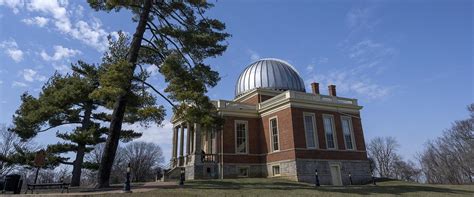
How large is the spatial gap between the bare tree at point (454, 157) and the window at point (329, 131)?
27.0m

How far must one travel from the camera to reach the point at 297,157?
23.9 metres

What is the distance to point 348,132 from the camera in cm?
2756

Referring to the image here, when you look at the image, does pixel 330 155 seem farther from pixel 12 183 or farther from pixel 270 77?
pixel 12 183

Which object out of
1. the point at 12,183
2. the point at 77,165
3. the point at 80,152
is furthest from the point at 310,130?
the point at 12,183

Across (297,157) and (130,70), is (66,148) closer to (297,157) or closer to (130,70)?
(130,70)

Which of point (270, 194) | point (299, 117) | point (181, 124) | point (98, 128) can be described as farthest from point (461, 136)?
point (98, 128)

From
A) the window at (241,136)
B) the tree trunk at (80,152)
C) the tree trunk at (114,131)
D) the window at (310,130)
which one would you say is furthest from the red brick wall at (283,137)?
the tree trunk at (80,152)

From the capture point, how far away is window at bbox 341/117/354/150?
89.3ft

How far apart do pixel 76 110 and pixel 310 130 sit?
16948 mm

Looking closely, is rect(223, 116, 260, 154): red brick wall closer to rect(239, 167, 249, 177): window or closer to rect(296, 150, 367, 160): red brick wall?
rect(239, 167, 249, 177): window

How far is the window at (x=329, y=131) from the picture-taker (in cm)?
2627

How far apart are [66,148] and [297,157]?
15434 millimetres

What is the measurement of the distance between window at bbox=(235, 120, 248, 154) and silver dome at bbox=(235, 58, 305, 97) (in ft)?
19.7

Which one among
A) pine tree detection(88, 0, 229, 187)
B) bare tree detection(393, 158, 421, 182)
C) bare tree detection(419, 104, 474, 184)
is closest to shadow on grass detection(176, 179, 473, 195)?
pine tree detection(88, 0, 229, 187)
